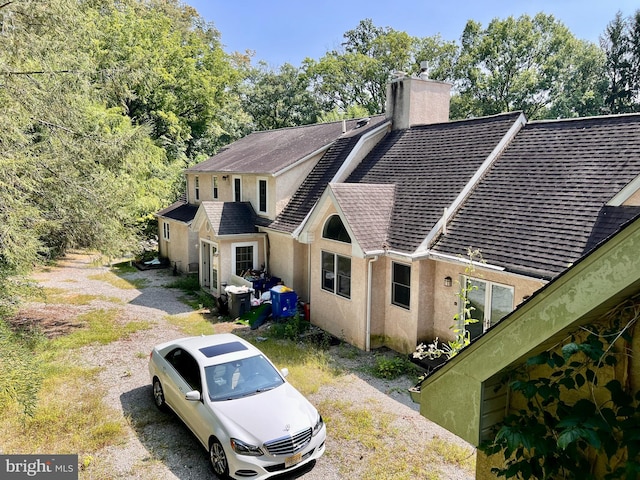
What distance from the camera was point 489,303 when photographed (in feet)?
36.3

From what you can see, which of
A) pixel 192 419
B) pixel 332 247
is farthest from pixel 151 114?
pixel 192 419

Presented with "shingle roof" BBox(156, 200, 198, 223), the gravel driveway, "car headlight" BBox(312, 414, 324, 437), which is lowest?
the gravel driveway

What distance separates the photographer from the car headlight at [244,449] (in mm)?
7086

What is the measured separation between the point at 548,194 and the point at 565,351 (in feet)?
34.5

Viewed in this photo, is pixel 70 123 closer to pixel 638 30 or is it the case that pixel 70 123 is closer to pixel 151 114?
pixel 151 114

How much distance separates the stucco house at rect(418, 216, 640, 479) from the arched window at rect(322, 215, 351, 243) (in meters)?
10.7

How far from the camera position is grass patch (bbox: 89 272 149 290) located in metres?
21.6

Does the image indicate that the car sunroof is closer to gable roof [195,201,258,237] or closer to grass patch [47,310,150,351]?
grass patch [47,310,150,351]

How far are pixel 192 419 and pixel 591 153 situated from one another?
38.8 ft

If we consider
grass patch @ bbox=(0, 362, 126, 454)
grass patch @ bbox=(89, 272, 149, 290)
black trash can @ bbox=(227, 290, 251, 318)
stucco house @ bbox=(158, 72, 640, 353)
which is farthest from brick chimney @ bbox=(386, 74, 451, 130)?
grass patch @ bbox=(0, 362, 126, 454)

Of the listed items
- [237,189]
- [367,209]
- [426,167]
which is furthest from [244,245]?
[426,167]

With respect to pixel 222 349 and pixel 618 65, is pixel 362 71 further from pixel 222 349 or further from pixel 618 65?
pixel 222 349

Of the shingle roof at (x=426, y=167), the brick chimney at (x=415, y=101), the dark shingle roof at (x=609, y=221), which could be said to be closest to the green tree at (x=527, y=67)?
the brick chimney at (x=415, y=101)

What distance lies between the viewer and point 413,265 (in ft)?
40.9
